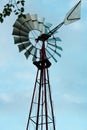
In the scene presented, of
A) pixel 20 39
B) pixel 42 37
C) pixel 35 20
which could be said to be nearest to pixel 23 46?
pixel 20 39

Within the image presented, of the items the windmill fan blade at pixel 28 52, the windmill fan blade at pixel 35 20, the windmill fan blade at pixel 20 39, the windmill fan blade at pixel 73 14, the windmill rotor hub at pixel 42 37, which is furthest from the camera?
the windmill fan blade at pixel 35 20

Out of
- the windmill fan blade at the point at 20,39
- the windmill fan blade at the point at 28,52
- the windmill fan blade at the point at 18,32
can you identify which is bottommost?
the windmill fan blade at the point at 28,52

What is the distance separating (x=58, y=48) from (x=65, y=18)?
2.59m

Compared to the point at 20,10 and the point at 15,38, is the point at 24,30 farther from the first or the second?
the point at 20,10

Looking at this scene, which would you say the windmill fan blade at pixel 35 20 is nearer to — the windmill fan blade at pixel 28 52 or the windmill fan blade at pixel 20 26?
the windmill fan blade at pixel 20 26

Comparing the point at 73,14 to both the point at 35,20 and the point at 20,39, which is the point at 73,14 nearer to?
A: the point at 35,20

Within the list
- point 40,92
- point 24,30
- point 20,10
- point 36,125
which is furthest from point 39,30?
point 20,10

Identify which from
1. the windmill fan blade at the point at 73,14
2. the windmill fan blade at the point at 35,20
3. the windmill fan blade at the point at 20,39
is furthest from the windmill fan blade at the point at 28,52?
the windmill fan blade at the point at 73,14

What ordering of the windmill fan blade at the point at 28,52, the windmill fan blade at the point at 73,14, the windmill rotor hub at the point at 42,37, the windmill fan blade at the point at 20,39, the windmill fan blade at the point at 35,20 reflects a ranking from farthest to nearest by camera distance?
the windmill fan blade at the point at 35,20 → the windmill fan blade at the point at 20,39 → the windmill fan blade at the point at 28,52 → the windmill rotor hub at the point at 42,37 → the windmill fan blade at the point at 73,14

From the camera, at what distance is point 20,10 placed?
7.86 metres

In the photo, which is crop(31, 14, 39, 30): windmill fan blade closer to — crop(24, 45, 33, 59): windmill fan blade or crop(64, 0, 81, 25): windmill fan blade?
crop(24, 45, 33, 59): windmill fan blade

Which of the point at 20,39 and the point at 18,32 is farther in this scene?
the point at 20,39

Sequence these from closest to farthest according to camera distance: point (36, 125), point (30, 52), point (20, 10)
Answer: point (20, 10) < point (36, 125) < point (30, 52)

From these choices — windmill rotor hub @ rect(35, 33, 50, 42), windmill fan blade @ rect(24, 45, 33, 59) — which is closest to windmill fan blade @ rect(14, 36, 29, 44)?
windmill fan blade @ rect(24, 45, 33, 59)
